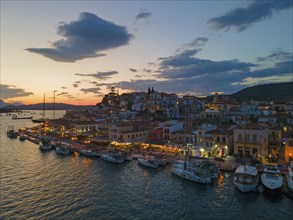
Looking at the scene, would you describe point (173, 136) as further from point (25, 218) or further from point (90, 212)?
point (25, 218)

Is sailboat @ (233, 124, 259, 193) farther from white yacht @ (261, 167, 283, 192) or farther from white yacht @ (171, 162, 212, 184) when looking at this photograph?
white yacht @ (171, 162, 212, 184)

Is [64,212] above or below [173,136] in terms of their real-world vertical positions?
below

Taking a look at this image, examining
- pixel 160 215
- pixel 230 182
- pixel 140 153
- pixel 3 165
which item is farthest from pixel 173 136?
pixel 3 165

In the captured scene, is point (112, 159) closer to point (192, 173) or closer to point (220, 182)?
point (192, 173)

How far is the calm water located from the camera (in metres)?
22.8

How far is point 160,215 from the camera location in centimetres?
2248

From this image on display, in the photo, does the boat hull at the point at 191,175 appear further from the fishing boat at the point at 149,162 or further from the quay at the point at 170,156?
the quay at the point at 170,156

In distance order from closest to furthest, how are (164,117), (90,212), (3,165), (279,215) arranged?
(279,215)
(90,212)
(3,165)
(164,117)

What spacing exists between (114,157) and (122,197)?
603 inches

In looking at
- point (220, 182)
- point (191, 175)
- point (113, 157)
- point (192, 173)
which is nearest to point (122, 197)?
point (191, 175)

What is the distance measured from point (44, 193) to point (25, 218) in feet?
19.3

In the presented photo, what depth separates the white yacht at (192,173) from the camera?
2991cm

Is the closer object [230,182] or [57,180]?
[230,182]

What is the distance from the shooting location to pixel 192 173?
102ft
